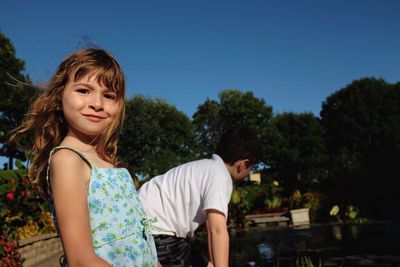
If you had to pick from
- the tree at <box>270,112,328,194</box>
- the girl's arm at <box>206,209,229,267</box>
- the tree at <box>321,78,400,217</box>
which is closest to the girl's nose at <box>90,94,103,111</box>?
the girl's arm at <box>206,209,229,267</box>

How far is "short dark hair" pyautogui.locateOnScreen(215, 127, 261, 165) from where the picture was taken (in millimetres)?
2984

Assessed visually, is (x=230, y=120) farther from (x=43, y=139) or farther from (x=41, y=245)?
(x=43, y=139)

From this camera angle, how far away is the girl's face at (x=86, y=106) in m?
1.47

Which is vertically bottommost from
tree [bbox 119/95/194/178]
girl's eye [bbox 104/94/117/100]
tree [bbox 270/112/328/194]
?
girl's eye [bbox 104/94/117/100]

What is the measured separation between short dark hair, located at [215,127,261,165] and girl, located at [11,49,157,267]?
1409 millimetres

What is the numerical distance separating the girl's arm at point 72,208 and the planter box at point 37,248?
18.0 ft

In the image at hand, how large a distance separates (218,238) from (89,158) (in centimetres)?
126

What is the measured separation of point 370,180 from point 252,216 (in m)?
5.97

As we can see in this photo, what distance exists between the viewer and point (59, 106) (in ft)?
5.10

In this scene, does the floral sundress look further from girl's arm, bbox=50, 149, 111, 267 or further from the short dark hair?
the short dark hair

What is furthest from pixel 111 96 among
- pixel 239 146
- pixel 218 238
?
pixel 239 146

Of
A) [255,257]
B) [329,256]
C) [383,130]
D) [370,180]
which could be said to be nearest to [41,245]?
[255,257]

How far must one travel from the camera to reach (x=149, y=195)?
9.60ft

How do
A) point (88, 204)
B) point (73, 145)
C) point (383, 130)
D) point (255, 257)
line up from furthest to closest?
point (383, 130) < point (255, 257) < point (73, 145) < point (88, 204)
